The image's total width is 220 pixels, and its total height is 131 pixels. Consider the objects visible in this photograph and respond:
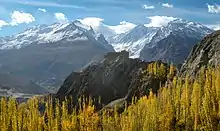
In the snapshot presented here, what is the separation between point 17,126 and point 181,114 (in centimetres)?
7805

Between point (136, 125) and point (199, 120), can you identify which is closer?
point (199, 120)

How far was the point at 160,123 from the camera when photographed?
174 m

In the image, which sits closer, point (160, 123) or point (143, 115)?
point (160, 123)

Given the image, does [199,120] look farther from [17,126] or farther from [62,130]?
[17,126]

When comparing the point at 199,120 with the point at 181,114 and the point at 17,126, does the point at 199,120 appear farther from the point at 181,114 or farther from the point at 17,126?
the point at 17,126

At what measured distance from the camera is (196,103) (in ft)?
532

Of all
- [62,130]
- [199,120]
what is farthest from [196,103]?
[62,130]

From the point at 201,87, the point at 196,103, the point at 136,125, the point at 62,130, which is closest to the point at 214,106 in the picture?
the point at 196,103

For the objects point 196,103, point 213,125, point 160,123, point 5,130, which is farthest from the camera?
point 5,130

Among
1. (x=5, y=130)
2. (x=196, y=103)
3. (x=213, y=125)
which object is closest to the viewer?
(x=213, y=125)

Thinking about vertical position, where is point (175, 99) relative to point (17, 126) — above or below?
above

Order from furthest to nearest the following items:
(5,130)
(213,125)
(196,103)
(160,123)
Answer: (5,130) → (160,123) → (196,103) → (213,125)

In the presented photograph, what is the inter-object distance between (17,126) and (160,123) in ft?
226

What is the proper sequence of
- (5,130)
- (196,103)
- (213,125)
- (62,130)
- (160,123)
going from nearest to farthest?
(213,125)
(196,103)
(160,123)
(5,130)
(62,130)
